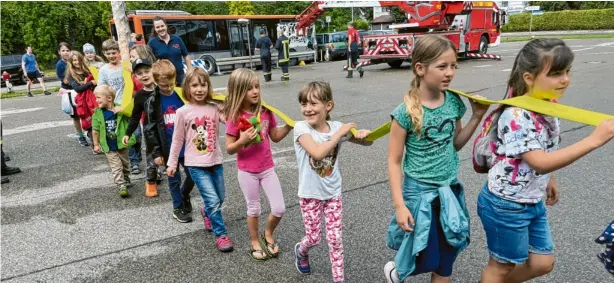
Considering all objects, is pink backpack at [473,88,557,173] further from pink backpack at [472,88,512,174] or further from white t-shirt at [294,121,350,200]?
white t-shirt at [294,121,350,200]

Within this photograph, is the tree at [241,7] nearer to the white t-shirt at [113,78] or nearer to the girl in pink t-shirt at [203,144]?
the white t-shirt at [113,78]

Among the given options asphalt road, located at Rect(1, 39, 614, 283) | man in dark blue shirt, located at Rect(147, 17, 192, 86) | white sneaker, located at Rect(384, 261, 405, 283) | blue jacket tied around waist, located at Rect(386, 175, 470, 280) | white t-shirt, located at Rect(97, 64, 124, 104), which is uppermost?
man in dark blue shirt, located at Rect(147, 17, 192, 86)

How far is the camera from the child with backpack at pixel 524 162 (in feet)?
6.45

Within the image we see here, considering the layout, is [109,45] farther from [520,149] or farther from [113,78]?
[520,149]

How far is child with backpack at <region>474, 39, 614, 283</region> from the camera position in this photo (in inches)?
77.4

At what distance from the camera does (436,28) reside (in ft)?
56.4

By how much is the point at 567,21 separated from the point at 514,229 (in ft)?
156

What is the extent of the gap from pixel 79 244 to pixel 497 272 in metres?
3.41

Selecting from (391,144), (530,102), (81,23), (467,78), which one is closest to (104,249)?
(391,144)

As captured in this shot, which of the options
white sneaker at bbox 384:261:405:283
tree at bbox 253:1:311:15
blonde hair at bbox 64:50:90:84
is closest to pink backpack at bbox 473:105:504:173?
white sneaker at bbox 384:261:405:283

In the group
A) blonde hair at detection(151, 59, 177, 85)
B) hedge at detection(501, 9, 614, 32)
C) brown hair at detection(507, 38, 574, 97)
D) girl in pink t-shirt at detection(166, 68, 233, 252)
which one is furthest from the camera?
hedge at detection(501, 9, 614, 32)

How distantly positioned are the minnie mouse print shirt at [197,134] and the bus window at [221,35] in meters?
18.6

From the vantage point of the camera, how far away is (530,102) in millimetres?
2006

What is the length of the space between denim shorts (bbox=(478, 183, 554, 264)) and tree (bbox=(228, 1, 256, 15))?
121 ft
